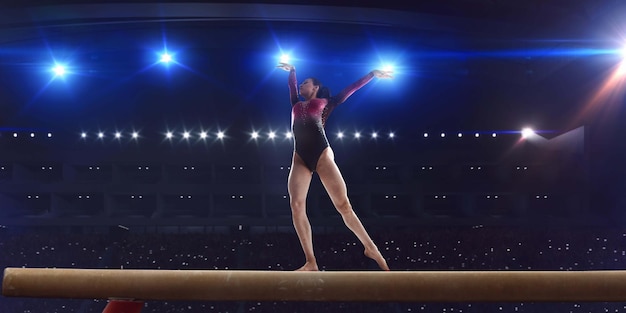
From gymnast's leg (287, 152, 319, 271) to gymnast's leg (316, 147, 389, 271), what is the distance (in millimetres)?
144

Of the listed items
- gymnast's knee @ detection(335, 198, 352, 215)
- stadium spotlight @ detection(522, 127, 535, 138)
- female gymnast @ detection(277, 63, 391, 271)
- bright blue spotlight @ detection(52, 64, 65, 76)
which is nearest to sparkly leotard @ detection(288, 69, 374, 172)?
female gymnast @ detection(277, 63, 391, 271)

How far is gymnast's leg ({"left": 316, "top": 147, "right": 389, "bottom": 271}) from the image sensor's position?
3.59m

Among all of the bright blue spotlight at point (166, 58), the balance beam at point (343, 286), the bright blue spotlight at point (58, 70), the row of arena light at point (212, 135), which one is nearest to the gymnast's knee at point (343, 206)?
the balance beam at point (343, 286)

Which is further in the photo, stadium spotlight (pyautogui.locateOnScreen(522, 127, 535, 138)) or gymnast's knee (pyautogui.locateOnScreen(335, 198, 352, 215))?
stadium spotlight (pyautogui.locateOnScreen(522, 127, 535, 138))

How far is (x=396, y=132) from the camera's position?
11.7 meters

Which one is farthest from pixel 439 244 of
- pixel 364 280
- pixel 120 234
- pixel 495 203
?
pixel 364 280

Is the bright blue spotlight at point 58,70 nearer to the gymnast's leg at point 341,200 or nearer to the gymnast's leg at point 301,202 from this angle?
the gymnast's leg at point 301,202

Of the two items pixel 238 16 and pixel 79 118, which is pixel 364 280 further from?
pixel 79 118

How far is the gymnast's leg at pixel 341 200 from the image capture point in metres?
3.59

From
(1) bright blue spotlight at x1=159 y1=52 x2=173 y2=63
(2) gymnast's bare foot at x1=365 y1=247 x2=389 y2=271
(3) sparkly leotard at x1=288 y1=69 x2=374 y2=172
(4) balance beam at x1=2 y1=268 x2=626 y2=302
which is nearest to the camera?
(4) balance beam at x1=2 y1=268 x2=626 y2=302

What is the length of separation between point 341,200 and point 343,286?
3.19 feet

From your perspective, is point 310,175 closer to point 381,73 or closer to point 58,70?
point 381,73

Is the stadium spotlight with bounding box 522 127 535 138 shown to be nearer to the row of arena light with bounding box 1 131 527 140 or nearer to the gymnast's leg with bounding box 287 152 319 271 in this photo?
the row of arena light with bounding box 1 131 527 140

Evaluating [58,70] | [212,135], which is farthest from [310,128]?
[58,70]
